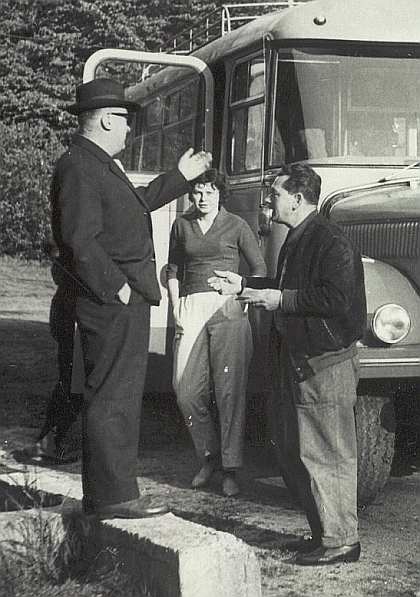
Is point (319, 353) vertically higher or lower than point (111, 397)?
higher

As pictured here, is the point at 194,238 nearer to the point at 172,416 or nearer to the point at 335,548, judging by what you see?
the point at 335,548

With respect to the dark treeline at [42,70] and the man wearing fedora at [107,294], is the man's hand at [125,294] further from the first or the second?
the dark treeline at [42,70]

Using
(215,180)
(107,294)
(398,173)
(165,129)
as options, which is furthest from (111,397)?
(165,129)

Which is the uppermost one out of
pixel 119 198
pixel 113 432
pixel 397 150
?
pixel 397 150

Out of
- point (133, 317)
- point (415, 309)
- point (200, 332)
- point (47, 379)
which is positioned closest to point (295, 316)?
point (133, 317)

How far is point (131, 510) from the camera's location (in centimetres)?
462

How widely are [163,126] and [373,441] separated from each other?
4009mm

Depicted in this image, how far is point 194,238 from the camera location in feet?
22.0

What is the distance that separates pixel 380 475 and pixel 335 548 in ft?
3.80

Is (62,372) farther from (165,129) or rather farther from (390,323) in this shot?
(165,129)

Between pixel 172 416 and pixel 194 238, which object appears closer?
pixel 194 238

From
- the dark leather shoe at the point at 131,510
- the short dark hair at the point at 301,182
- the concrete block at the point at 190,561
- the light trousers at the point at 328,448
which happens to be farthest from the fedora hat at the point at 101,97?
the concrete block at the point at 190,561

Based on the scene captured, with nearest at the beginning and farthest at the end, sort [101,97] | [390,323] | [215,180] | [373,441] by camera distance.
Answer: [101,97]
[390,323]
[373,441]
[215,180]

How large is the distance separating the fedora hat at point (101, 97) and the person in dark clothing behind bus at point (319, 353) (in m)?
0.79
